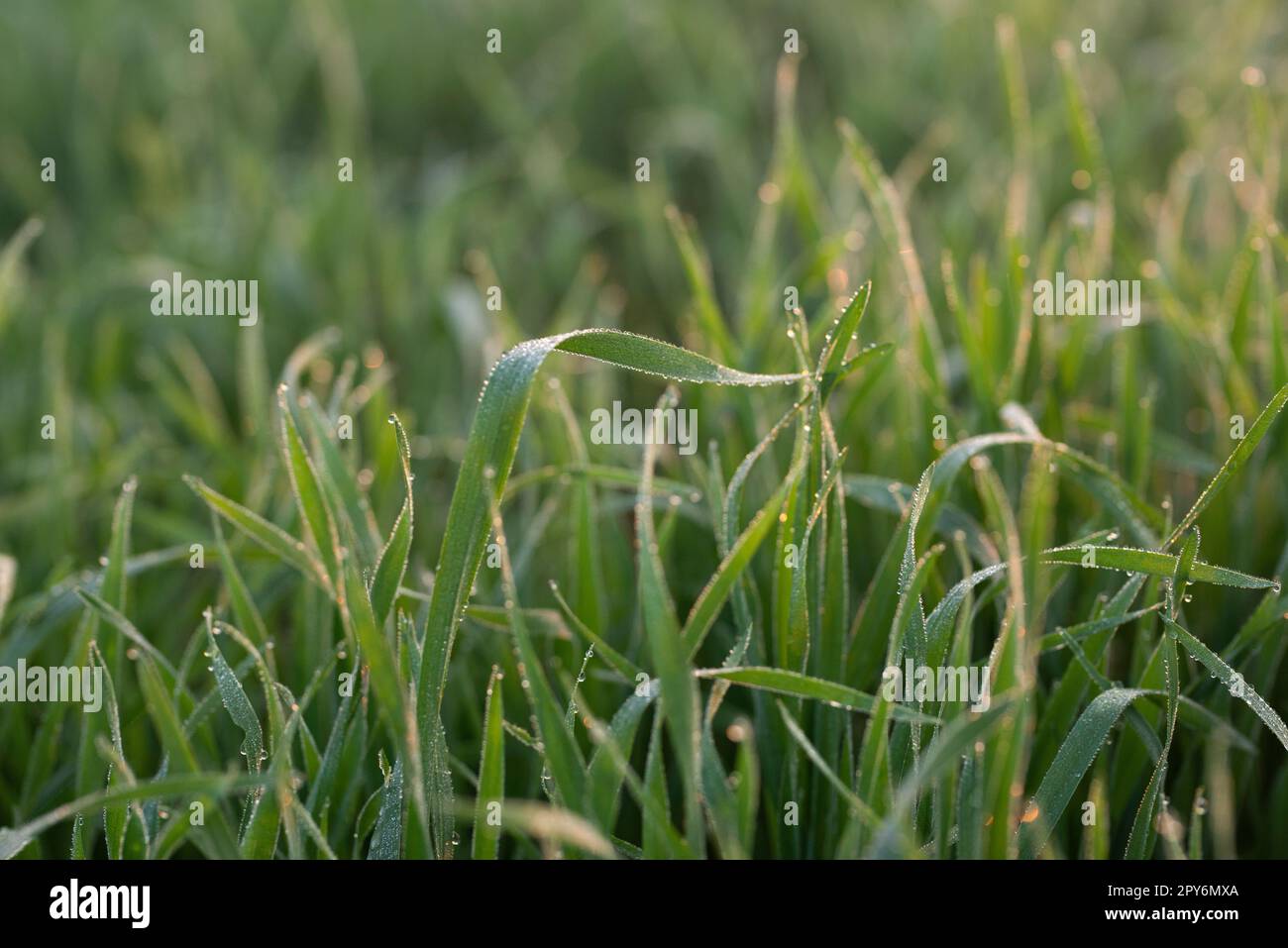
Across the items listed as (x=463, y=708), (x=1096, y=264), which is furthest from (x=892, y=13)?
(x=463, y=708)

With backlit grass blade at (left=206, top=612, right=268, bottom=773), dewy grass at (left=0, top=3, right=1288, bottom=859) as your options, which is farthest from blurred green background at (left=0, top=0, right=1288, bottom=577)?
backlit grass blade at (left=206, top=612, right=268, bottom=773)

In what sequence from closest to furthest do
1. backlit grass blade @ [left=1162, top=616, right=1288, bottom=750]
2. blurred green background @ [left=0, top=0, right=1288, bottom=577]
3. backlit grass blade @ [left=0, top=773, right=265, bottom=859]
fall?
backlit grass blade @ [left=0, top=773, right=265, bottom=859] → backlit grass blade @ [left=1162, top=616, right=1288, bottom=750] → blurred green background @ [left=0, top=0, right=1288, bottom=577]

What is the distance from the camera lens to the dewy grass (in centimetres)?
79

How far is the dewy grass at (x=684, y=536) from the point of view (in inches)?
31.1

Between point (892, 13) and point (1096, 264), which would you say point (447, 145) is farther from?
point (1096, 264)

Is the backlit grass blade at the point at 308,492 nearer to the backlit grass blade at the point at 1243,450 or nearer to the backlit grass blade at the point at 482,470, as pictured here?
the backlit grass blade at the point at 482,470

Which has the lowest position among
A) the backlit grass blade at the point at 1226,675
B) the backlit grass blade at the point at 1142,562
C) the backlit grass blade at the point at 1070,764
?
the backlit grass blade at the point at 1070,764

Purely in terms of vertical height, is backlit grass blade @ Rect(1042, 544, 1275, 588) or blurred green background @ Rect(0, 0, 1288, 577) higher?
blurred green background @ Rect(0, 0, 1288, 577)

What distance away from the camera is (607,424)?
1.36 meters

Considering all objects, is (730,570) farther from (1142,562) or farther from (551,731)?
(1142,562)

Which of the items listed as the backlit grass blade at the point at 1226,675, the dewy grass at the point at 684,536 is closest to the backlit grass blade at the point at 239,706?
the dewy grass at the point at 684,536

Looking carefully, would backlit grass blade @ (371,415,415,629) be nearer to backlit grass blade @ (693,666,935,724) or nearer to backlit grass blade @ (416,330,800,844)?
backlit grass blade @ (416,330,800,844)

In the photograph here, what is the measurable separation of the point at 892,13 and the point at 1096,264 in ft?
4.52
